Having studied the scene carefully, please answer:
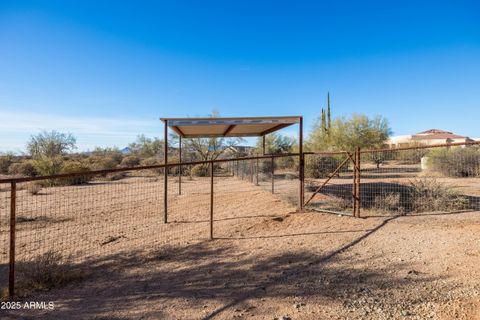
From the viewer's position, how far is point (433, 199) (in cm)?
884

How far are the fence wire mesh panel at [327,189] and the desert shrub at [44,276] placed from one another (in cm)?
636

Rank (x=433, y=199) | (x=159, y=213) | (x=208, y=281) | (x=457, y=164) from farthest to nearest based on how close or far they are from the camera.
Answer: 1. (x=457, y=164)
2. (x=159, y=213)
3. (x=433, y=199)
4. (x=208, y=281)

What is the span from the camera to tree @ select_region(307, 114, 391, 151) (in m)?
27.9

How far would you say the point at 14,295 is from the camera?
3.92m

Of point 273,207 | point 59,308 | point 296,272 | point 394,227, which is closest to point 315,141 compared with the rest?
point 273,207

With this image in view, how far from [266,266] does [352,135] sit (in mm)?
26201

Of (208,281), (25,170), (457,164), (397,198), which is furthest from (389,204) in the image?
(25,170)

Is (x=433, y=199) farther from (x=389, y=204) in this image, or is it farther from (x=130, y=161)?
(x=130, y=161)

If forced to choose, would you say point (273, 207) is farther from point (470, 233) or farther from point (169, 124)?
point (470, 233)

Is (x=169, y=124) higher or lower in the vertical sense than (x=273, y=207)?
higher

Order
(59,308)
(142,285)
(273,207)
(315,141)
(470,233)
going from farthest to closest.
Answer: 1. (315,141)
2. (273,207)
3. (470,233)
4. (142,285)
5. (59,308)

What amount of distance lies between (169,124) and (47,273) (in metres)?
5.28

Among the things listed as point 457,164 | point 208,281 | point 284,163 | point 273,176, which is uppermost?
point 284,163

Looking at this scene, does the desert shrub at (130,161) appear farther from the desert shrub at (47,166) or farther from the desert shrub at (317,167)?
the desert shrub at (317,167)
